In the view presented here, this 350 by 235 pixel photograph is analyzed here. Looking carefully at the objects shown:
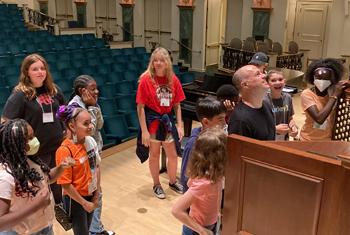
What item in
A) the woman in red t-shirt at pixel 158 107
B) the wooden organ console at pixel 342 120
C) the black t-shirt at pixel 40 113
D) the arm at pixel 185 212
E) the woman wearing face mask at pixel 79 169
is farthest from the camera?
the woman in red t-shirt at pixel 158 107

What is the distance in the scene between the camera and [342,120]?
269cm

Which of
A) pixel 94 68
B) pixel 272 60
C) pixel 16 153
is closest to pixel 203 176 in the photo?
pixel 16 153

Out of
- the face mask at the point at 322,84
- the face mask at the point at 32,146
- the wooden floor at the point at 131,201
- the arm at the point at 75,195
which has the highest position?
the face mask at the point at 322,84

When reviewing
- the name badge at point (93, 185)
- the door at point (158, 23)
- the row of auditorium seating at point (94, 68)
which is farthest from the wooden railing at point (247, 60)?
the name badge at point (93, 185)

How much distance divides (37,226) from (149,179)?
8.09ft

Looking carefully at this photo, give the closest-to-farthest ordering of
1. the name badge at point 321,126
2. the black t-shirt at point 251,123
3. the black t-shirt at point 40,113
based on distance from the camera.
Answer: the black t-shirt at point 251,123
the name badge at point 321,126
the black t-shirt at point 40,113

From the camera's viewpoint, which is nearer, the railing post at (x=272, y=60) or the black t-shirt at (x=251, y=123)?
the black t-shirt at (x=251, y=123)

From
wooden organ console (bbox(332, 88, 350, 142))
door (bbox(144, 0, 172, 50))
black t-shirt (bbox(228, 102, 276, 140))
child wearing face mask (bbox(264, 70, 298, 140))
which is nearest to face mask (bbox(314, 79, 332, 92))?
wooden organ console (bbox(332, 88, 350, 142))

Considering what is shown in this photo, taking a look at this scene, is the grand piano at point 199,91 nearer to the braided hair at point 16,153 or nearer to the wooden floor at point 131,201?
the wooden floor at point 131,201

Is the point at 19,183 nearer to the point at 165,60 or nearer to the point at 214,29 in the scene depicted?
the point at 165,60

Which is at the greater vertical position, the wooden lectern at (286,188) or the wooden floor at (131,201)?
the wooden lectern at (286,188)

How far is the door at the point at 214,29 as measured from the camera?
12.0m

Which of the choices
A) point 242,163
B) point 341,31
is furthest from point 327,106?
point 341,31

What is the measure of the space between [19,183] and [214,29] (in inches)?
439
